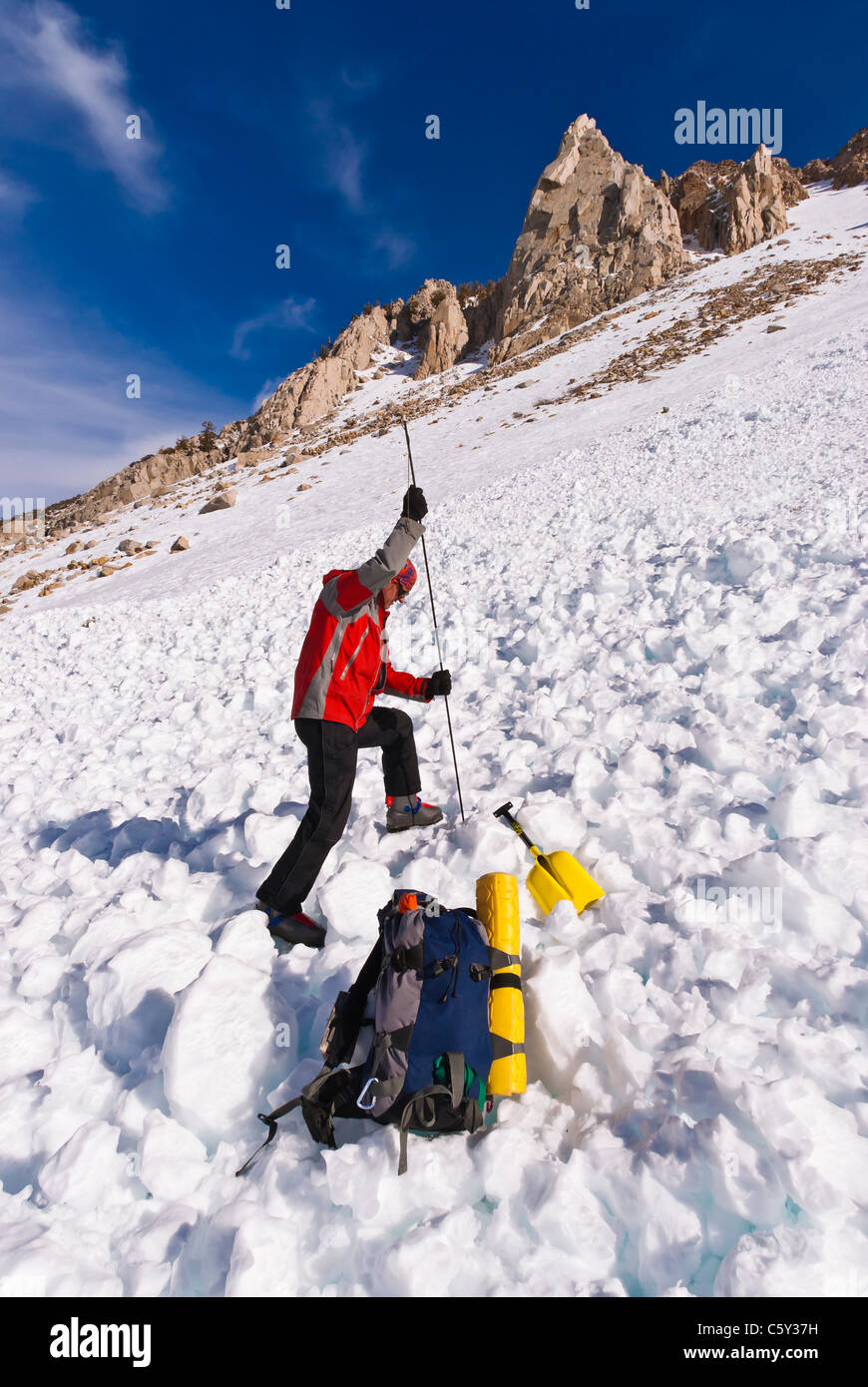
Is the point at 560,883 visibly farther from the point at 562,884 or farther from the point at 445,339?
the point at 445,339

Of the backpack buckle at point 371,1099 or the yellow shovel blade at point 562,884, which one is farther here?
Answer: the yellow shovel blade at point 562,884

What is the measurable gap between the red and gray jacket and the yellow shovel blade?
1.33 metres

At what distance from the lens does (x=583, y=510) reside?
34.5 ft

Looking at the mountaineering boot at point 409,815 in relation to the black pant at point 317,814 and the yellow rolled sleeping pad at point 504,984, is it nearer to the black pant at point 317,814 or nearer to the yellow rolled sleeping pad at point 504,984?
the black pant at point 317,814

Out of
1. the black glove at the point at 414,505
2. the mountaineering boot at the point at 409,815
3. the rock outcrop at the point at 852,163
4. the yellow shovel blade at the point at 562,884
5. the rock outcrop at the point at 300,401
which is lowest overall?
the yellow shovel blade at the point at 562,884

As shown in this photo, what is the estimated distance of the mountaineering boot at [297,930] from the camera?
125 inches

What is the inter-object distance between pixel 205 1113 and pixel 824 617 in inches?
215

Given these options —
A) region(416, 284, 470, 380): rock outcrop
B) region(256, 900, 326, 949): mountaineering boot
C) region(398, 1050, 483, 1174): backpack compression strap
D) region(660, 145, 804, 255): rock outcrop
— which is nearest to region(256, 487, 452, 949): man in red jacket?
region(256, 900, 326, 949): mountaineering boot

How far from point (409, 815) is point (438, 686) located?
927 millimetres

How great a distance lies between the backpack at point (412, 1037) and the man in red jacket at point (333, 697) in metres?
0.81

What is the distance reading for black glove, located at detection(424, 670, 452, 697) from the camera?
4215 millimetres

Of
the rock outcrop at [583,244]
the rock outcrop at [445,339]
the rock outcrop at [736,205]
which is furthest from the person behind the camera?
the rock outcrop at [445,339]

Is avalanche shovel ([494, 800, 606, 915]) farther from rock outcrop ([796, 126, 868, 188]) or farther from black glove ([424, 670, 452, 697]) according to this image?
rock outcrop ([796, 126, 868, 188])

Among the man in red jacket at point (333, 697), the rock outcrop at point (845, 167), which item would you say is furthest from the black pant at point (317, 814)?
the rock outcrop at point (845, 167)
